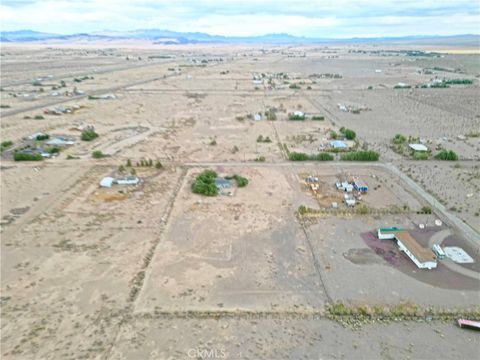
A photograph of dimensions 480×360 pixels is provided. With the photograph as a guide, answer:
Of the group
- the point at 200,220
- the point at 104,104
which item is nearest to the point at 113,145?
the point at 200,220

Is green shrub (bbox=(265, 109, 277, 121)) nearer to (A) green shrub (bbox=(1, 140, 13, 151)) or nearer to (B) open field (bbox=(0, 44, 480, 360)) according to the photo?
(B) open field (bbox=(0, 44, 480, 360))

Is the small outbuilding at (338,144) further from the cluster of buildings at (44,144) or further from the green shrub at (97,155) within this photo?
the cluster of buildings at (44,144)

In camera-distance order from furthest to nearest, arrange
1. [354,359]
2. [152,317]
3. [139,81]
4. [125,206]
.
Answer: [139,81] < [125,206] < [152,317] < [354,359]

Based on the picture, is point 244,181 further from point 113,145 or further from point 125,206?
point 113,145

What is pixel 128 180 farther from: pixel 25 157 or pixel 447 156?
pixel 447 156

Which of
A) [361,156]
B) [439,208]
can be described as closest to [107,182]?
[361,156]

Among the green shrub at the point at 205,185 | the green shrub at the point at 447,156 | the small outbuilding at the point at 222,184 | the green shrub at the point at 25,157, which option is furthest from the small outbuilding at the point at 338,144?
the green shrub at the point at 25,157
